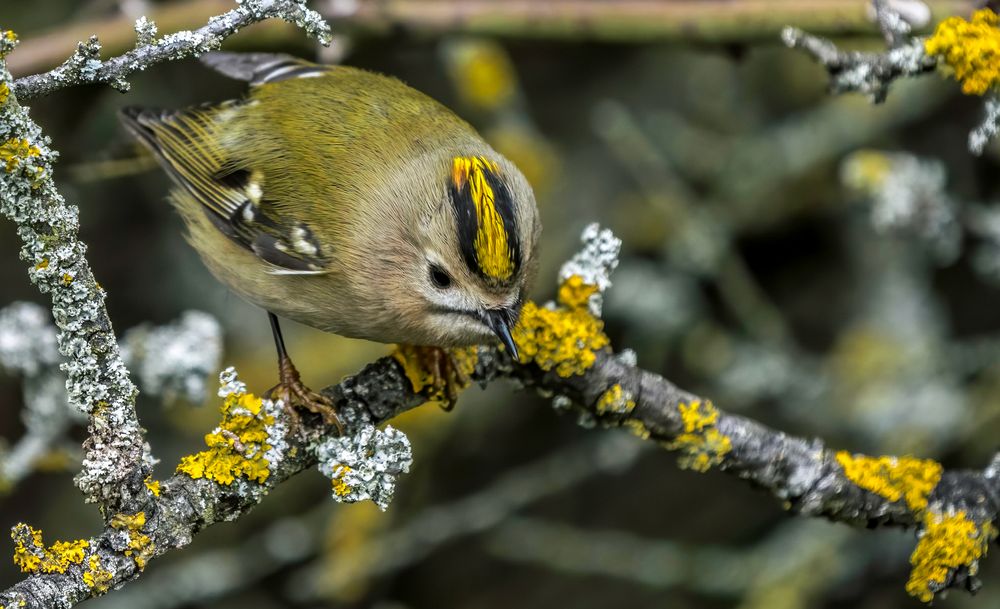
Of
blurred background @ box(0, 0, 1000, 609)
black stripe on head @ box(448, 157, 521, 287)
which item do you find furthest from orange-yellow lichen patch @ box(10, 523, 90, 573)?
blurred background @ box(0, 0, 1000, 609)

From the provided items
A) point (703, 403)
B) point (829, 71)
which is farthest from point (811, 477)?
point (829, 71)

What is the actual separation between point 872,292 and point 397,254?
7.06 ft

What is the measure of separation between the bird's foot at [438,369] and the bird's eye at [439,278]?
0.51ft

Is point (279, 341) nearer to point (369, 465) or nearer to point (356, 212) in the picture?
point (356, 212)

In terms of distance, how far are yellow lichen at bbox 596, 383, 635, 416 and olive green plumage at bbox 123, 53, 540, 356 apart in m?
0.27

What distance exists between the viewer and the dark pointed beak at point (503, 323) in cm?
232

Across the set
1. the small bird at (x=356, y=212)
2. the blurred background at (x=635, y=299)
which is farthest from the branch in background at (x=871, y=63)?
the small bird at (x=356, y=212)

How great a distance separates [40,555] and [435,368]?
3.24ft

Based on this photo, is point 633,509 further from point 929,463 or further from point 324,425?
point 324,425

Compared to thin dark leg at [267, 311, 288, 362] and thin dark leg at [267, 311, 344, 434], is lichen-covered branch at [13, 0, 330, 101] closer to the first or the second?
thin dark leg at [267, 311, 344, 434]

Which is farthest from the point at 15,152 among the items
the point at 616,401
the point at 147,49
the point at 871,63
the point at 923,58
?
the point at 923,58

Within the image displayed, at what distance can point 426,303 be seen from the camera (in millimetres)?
2549

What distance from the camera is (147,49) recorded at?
174cm

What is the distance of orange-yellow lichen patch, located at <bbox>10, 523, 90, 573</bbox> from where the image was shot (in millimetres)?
1672
